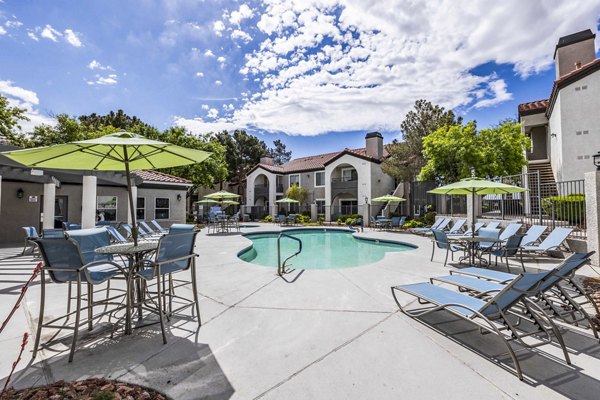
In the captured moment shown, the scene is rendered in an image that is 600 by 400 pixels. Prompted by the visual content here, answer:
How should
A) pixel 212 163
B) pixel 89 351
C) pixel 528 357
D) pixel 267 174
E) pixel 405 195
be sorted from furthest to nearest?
1. pixel 267 174
2. pixel 212 163
3. pixel 405 195
4. pixel 89 351
5. pixel 528 357

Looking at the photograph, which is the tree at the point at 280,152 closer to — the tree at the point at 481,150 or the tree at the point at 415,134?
the tree at the point at 415,134

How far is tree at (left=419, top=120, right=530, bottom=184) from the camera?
49.5 feet

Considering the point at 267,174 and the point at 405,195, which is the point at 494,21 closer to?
the point at 405,195

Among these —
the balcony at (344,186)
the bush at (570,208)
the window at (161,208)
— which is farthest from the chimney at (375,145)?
the window at (161,208)

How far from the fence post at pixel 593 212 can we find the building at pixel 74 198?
15.1m

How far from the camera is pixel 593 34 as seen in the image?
14.2 meters

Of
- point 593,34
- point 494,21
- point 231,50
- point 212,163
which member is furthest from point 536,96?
point 212,163

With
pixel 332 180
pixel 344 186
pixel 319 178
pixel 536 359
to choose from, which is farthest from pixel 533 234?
pixel 319 178

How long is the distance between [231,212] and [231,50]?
84.6 ft

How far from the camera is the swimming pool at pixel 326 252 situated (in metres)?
9.55

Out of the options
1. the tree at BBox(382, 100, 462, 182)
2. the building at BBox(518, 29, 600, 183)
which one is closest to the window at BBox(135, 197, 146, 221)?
the tree at BBox(382, 100, 462, 182)

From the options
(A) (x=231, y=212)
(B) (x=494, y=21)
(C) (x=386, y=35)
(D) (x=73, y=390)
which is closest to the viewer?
(D) (x=73, y=390)

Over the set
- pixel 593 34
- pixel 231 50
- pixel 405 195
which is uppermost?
pixel 593 34

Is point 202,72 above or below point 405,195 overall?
above
